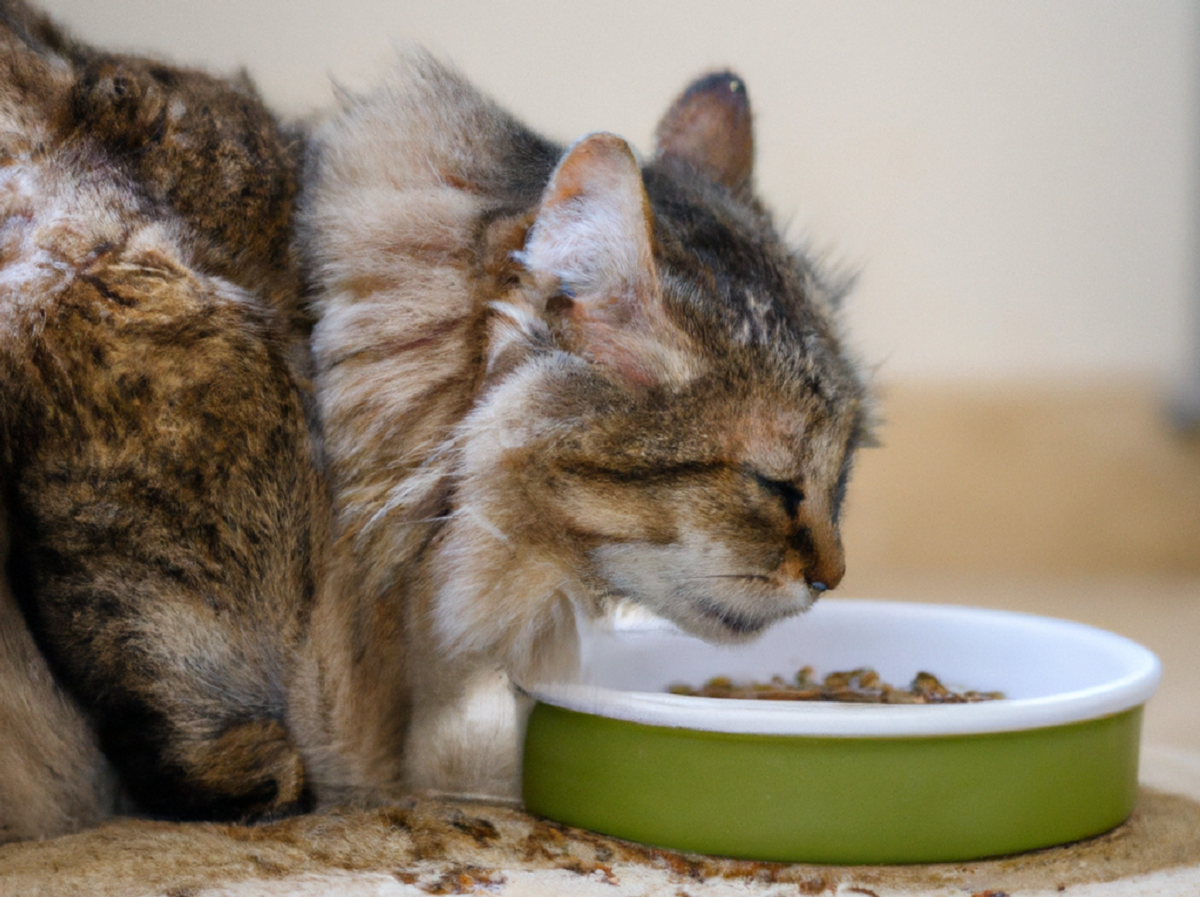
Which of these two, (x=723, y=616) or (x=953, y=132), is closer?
(x=723, y=616)

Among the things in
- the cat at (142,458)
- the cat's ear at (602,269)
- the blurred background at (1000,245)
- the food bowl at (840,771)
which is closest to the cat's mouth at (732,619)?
the food bowl at (840,771)

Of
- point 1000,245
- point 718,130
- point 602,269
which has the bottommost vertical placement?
point 602,269

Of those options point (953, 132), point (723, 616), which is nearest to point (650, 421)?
point (723, 616)

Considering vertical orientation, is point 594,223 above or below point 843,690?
above

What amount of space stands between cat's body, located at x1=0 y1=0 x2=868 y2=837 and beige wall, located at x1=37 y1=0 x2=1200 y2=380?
162 centimetres

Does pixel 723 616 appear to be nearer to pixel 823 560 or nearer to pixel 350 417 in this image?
pixel 823 560

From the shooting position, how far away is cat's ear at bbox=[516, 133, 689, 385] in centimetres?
115

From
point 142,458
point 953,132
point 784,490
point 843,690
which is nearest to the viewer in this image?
point 142,458

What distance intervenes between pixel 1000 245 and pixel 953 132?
347 millimetres

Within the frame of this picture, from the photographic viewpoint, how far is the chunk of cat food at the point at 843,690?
1.44 m

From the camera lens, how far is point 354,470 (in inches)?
50.7

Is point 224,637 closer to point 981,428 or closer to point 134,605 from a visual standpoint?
point 134,605

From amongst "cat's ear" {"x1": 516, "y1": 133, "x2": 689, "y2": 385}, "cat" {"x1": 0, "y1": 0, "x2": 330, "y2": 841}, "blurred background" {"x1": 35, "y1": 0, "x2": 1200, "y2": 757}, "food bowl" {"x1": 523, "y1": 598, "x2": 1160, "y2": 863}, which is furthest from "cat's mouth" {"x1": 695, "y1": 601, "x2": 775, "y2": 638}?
"blurred background" {"x1": 35, "y1": 0, "x2": 1200, "y2": 757}

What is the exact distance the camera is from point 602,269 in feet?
3.91
